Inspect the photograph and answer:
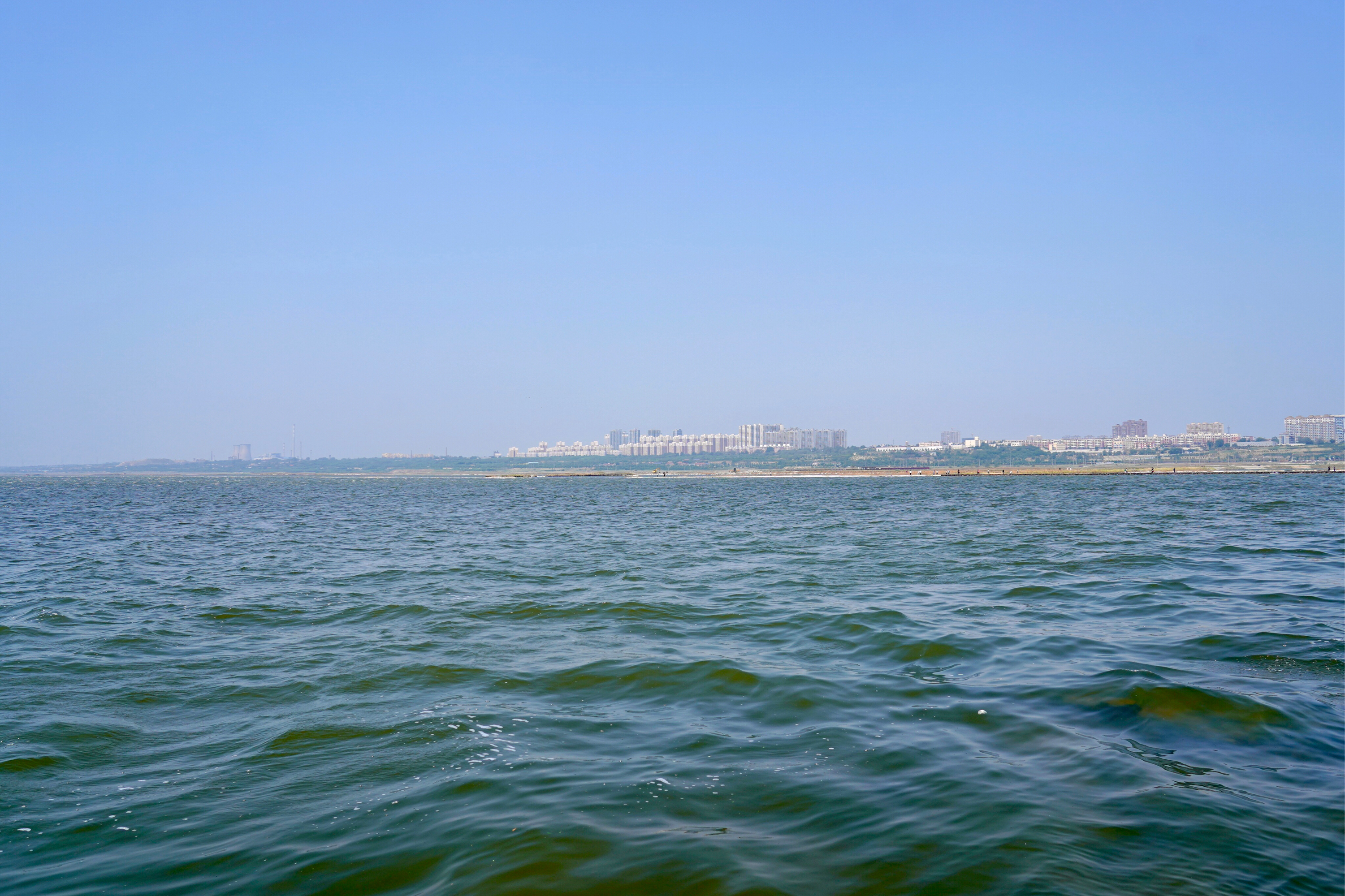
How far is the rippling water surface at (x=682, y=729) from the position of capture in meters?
5.12

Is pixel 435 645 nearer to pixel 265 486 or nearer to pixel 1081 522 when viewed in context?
pixel 1081 522

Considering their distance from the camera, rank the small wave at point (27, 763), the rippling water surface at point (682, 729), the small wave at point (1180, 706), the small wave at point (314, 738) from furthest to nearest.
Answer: the small wave at point (1180, 706) → the small wave at point (314, 738) → the small wave at point (27, 763) → the rippling water surface at point (682, 729)

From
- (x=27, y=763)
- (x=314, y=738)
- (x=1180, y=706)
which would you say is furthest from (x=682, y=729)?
(x=27, y=763)

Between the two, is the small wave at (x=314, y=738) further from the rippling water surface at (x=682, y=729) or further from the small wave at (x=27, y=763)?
the small wave at (x=27, y=763)

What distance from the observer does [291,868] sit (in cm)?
507

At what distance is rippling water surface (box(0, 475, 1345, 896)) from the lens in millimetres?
5121

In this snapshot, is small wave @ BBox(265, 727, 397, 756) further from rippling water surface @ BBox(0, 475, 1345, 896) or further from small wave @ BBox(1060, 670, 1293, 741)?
small wave @ BBox(1060, 670, 1293, 741)

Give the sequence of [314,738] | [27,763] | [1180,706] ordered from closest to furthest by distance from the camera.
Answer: [27,763] → [314,738] → [1180,706]

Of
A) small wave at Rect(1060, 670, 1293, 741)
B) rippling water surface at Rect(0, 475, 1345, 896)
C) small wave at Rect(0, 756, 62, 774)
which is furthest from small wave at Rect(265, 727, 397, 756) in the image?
small wave at Rect(1060, 670, 1293, 741)

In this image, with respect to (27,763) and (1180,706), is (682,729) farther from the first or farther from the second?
(27,763)

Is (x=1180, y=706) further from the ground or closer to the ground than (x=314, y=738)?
further from the ground

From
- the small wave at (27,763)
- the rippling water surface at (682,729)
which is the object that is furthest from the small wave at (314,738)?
the small wave at (27,763)

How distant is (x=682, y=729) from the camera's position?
7.86 meters

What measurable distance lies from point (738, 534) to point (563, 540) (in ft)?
22.5
